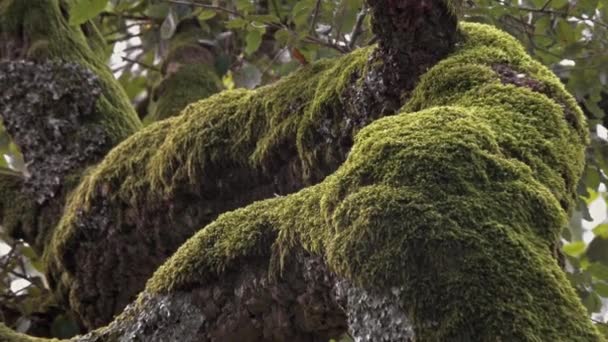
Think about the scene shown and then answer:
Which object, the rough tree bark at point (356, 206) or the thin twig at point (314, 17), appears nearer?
the rough tree bark at point (356, 206)

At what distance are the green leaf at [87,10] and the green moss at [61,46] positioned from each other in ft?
1.65

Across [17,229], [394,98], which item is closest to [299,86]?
[394,98]

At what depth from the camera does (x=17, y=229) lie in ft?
8.81

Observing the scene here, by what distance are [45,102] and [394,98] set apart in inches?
50.3

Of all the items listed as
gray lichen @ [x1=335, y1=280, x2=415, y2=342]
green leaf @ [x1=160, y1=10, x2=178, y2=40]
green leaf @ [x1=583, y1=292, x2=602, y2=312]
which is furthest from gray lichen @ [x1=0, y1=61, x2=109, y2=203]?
gray lichen @ [x1=335, y1=280, x2=415, y2=342]

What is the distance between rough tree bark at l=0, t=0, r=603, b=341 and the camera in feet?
3.40

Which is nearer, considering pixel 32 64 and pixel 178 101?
pixel 32 64

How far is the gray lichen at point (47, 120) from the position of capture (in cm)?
259

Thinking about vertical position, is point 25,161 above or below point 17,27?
below

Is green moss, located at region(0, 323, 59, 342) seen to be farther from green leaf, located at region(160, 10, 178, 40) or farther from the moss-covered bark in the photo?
green leaf, located at region(160, 10, 178, 40)

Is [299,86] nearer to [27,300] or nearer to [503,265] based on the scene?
[503,265]

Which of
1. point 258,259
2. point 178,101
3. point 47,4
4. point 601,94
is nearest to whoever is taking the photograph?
point 258,259

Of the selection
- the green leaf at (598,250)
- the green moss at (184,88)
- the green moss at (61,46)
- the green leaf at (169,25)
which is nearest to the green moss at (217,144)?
the green moss at (61,46)

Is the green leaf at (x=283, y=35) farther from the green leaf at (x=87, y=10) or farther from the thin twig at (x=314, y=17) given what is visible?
the green leaf at (x=87, y=10)
